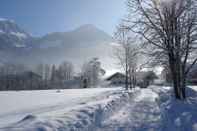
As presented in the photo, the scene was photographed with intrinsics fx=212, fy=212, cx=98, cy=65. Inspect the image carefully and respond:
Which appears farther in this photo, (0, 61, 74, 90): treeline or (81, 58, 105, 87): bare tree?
(81, 58, 105, 87): bare tree

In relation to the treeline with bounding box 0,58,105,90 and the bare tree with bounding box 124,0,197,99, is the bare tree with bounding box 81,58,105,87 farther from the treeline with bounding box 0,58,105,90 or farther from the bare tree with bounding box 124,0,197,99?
the bare tree with bounding box 124,0,197,99

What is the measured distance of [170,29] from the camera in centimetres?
1747

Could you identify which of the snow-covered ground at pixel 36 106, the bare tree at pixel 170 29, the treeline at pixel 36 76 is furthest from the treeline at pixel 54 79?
the bare tree at pixel 170 29

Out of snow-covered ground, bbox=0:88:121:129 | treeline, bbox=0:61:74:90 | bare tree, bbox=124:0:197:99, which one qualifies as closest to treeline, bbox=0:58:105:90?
treeline, bbox=0:61:74:90

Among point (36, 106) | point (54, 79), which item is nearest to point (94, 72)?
point (54, 79)

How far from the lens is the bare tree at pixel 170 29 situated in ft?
56.4

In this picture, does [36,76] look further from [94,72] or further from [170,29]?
[170,29]

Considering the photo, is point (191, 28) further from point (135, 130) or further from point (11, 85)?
point (11, 85)

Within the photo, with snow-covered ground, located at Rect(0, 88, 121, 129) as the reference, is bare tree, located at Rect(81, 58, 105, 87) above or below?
above

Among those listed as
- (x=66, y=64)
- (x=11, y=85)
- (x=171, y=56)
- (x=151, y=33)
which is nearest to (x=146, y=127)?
(x=171, y=56)

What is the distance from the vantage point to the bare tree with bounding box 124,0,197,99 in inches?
677

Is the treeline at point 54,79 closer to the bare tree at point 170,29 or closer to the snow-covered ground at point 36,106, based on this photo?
the snow-covered ground at point 36,106

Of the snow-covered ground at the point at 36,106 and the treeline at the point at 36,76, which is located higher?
the treeline at the point at 36,76

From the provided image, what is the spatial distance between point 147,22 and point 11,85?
66.1 metres
